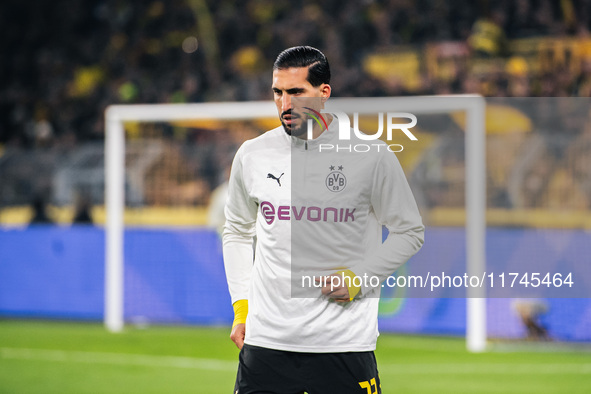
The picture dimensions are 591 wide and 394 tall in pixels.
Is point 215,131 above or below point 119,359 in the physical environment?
above

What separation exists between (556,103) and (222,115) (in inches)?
125

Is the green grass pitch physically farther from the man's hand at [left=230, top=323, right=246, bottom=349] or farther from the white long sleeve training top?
the white long sleeve training top

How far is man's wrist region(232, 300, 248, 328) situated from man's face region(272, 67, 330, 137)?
1.89 feet

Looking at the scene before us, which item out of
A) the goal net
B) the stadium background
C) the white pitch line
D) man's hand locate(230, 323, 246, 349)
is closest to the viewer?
man's hand locate(230, 323, 246, 349)

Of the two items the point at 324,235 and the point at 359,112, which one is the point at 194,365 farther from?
the point at 324,235

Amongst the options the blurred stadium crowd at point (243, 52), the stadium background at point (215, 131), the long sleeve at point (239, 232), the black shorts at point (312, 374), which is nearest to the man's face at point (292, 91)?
the long sleeve at point (239, 232)

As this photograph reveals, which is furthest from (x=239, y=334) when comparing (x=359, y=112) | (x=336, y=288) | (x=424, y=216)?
(x=424, y=216)

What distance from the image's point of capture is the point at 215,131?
10891mm

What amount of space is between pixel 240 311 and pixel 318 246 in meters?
0.35

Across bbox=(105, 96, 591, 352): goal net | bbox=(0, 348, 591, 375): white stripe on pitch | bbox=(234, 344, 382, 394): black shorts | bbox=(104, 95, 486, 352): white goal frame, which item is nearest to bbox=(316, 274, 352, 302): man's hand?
bbox=(234, 344, 382, 394): black shorts

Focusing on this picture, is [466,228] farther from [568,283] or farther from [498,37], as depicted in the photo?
[498,37]

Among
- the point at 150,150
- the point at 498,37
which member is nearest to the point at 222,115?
the point at 150,150

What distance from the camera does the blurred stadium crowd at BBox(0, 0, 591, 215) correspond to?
12.4 meters

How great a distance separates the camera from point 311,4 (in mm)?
15203
